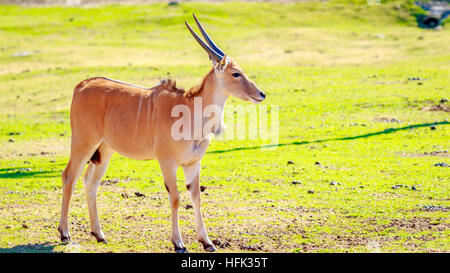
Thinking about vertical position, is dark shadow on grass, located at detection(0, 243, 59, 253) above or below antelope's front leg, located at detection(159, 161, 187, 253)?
below

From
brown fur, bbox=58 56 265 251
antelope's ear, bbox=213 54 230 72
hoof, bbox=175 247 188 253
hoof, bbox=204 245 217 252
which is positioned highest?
antelope's ear, bbox=213 54 230 72

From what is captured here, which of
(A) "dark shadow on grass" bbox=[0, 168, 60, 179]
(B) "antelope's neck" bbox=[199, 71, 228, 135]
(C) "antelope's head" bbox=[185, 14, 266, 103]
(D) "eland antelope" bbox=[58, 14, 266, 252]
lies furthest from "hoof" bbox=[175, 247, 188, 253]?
(A) "dark shadow on grass" bbox=[0, 168, 60, 179]

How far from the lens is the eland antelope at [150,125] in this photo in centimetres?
927

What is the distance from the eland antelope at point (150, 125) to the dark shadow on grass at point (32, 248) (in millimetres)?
321

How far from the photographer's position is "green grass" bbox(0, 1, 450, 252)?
1039 cm

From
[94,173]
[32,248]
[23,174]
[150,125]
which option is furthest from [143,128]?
[23,174]

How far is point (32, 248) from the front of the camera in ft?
30.7

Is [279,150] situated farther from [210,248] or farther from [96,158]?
[210,248]

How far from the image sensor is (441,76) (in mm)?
25875

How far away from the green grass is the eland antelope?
811 mm

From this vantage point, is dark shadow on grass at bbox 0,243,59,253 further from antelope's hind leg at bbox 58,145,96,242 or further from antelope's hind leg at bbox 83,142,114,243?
antelope's hind leg at bbox 83,142,114,243

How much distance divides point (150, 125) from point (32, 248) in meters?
2.28
